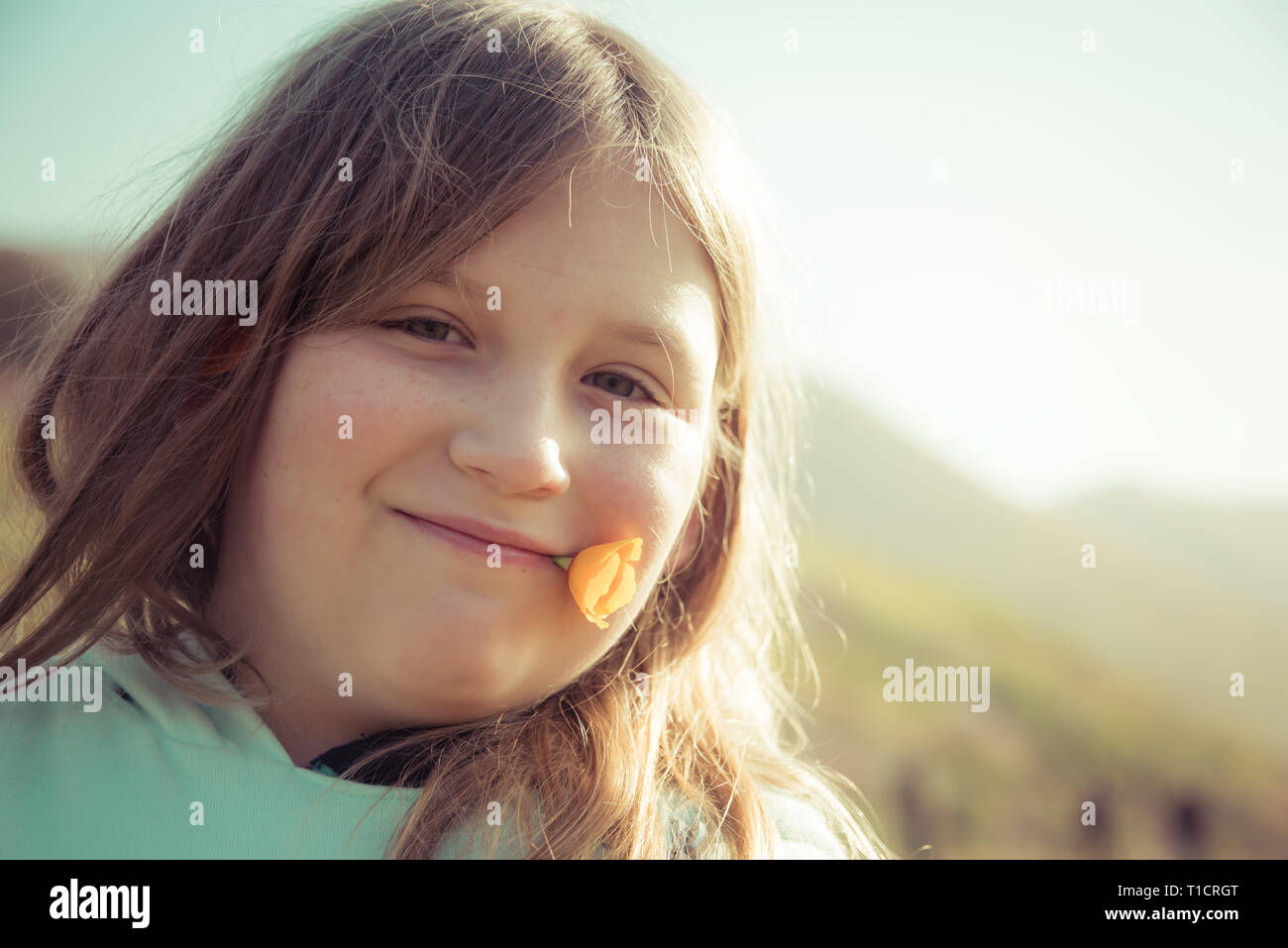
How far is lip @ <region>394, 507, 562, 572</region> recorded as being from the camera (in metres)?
1.37

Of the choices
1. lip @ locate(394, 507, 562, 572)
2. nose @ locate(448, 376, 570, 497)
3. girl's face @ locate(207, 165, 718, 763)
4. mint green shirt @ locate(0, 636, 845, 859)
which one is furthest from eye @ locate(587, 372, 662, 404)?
mint green shirt @ locate(0, 636, 845, 859)

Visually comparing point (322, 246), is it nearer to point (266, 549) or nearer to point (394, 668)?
point (266, 549)

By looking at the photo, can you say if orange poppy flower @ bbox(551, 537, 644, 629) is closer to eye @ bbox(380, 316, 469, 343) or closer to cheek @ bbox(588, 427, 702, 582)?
cheek @ bbox(588, 427, 702, 582)

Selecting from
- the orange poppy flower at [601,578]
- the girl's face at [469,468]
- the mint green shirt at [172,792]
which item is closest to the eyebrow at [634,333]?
the girl's face at [469,468]

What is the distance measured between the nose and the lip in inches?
2.6

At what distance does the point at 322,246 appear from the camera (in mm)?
1495

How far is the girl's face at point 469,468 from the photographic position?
1.36 meters

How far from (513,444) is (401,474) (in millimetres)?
190

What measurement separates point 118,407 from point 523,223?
86 cm

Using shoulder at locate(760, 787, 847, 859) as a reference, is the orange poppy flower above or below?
above

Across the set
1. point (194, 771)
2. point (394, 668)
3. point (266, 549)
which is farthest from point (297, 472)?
point (194, 771)

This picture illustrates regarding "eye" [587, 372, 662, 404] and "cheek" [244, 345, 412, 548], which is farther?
"eye" [587, 372, 662, 404]

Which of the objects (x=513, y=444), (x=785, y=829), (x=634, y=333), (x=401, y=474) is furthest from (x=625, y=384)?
(x=785, y=829)

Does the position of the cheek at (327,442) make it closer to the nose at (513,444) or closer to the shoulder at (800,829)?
the nose at (513,444)
